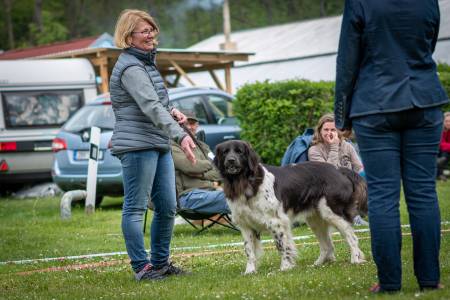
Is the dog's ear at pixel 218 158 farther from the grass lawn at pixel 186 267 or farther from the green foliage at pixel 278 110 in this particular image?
the green foliage at pixel 278 110

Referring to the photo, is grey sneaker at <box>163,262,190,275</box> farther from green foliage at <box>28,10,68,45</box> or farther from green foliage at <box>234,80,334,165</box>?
green foliage at <box>28,10,68,45</box>

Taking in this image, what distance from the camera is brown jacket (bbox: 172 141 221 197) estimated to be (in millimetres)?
10125

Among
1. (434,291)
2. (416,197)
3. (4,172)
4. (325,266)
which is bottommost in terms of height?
(4,172)

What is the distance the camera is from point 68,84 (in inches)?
701

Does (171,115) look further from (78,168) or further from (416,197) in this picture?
(78,168)

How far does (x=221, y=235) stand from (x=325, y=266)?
135 inches

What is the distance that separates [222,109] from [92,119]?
297 centimetres

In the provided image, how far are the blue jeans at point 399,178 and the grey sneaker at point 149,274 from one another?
7.38 feet

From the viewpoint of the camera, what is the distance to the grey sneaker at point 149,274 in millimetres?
6637

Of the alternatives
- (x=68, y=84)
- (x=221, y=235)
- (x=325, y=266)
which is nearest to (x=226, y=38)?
(x=68, y=84)

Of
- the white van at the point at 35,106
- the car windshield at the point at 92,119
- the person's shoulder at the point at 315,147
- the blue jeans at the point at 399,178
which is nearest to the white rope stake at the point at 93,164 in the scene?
the car windshield at the point at 92,119

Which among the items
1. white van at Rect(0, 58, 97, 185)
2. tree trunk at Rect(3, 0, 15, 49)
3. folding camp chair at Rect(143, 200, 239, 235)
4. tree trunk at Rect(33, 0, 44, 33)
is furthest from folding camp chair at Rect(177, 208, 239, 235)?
tree trunk at Rect(3, 0, 15, 49)

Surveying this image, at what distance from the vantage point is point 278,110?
1598 centimetres

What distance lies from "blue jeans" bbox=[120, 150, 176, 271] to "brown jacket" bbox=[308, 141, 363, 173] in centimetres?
352
